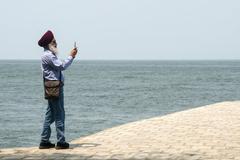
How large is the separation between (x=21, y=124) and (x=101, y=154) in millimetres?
16434

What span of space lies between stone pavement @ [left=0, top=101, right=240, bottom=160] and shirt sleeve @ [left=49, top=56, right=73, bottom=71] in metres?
1.27

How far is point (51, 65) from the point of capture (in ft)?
27.7

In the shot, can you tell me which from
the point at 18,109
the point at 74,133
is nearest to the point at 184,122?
the point at 74,133

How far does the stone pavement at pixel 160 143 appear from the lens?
7895 mm

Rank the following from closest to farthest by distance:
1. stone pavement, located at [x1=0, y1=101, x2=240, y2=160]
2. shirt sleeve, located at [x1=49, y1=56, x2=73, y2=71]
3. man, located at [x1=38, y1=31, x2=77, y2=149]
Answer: stone pavement, located at [x1=0, y1=101, x2=240, y2=160] < shirt sleeve, located at [x1=49, y1=56, x2=73, y2=71] < man, located at [x1=38, y1=31, x2=77, y2=149]

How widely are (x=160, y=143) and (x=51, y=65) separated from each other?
2271 mm

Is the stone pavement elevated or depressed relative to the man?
depressed

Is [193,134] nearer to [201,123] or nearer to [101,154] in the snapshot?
[201,123]

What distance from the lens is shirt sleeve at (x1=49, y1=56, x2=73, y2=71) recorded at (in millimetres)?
8273
